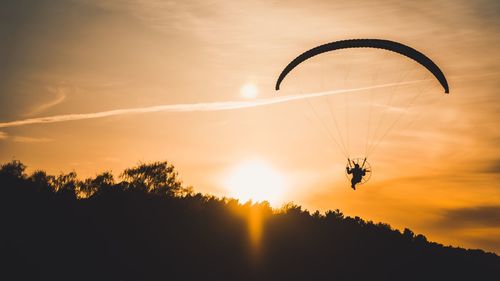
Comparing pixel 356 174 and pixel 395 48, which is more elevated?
pixel 395 48

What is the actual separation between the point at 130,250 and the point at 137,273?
2.33 meters

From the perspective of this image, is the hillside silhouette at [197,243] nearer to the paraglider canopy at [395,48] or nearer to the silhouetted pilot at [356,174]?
the silhouetted pilot at [356,174]

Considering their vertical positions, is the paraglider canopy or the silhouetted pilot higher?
the paraglider canopy

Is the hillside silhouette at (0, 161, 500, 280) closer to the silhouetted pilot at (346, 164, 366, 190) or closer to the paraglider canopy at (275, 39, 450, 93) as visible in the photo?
the silhouetted pilot at (346, 164, 366, 190)

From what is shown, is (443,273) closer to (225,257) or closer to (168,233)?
(225,257)

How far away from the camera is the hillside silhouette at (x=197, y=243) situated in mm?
24625

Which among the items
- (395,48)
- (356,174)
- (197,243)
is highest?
(395,48)

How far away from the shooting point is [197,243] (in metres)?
27.6

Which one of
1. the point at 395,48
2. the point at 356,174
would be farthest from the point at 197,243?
the point at 395,48

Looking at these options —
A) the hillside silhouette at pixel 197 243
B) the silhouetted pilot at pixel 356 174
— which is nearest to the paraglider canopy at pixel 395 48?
the silhouetted pilot at pixel 356 174

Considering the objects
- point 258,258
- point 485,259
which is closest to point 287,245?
point 258,258

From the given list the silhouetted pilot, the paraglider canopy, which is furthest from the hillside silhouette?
the paraglider canopy

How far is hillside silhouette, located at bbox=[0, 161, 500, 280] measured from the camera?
24625 millimetres

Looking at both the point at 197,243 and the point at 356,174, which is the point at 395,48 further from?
the point at 197,243
